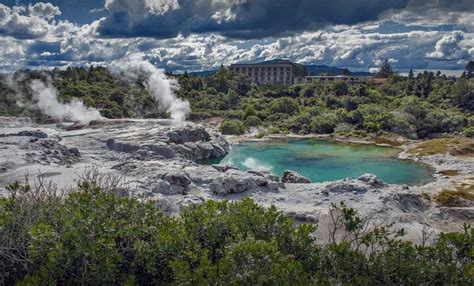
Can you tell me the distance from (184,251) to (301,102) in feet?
251

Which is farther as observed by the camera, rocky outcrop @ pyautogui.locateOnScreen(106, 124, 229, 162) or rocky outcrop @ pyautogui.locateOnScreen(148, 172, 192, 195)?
rocky outcrop @ pyautogui.locateOnScreen(106, 124, 229, 162)

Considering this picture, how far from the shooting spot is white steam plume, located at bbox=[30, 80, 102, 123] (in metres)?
64.6

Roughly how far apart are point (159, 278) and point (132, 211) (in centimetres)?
209

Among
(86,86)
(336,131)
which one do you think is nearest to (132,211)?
(336,131)

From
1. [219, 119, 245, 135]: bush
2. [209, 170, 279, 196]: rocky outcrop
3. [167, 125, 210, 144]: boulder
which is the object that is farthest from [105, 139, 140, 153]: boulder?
[219, 119, 245, 135]: bush

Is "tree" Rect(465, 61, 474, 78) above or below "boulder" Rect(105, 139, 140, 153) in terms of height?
above

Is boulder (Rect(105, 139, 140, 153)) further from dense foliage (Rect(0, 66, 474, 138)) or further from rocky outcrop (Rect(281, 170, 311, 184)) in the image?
dense foliage (Rect(0, 66, 474, 138))

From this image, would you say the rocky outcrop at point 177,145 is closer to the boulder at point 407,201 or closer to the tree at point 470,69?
the boulder at point 407,201

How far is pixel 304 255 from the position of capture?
11000 millimetres

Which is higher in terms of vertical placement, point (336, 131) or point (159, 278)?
point (159, 278)

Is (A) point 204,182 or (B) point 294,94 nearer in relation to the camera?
(A) point 204,182

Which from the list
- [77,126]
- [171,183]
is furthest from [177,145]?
[77,126]

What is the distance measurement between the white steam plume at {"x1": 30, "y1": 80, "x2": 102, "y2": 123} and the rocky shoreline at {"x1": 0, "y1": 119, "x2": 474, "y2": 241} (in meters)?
21.1

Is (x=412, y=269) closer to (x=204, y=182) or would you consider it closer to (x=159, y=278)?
(x=159, y=278)
